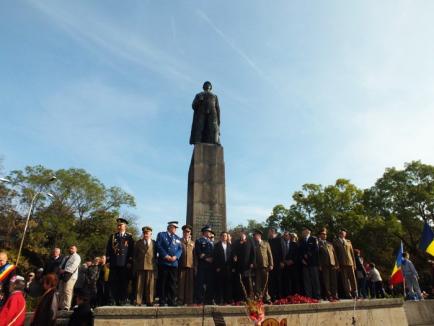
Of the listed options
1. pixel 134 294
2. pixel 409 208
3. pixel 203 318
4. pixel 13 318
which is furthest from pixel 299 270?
pixel 409 208

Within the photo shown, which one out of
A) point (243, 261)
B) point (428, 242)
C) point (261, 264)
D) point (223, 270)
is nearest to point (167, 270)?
point (223, 270)

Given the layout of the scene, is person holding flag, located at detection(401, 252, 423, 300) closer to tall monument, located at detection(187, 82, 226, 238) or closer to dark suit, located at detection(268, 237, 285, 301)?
dark suit, located at detection(268, 237, 285, 301)

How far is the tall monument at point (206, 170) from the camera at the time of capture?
1075 cm

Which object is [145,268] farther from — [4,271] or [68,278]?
[4,271]

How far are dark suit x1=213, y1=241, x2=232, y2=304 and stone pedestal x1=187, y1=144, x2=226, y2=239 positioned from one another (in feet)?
7.32

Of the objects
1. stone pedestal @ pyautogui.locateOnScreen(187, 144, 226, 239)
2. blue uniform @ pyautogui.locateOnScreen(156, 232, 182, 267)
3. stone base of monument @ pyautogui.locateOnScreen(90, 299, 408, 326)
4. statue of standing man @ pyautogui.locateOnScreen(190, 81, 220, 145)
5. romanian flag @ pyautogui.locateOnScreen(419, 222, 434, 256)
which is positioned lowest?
stone base of monument @ pyautogui.locateOnScreen(90, 299, 408, 326)

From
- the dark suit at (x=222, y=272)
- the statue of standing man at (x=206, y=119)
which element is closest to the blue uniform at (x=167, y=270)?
the dark suit at (x=222, y=272)

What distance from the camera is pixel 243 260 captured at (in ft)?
25.9

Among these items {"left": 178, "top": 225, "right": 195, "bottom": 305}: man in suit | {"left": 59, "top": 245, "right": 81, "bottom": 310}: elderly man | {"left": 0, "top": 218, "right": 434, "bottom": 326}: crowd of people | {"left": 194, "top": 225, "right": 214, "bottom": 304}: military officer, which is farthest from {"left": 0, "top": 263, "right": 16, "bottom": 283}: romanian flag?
{"left": 194, "top": 225, "right": 214, "bottom": 304}: military officer

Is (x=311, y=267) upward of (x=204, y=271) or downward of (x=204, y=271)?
upward

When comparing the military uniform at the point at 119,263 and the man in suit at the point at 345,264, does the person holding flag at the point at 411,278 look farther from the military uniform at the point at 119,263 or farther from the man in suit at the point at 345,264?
the military uniform at the point at 119,263

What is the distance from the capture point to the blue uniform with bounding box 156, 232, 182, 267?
7.17 metres

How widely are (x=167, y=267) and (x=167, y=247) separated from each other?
1.31 ft

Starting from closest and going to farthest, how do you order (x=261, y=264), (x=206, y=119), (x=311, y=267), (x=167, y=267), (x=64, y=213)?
1. (x=167, y=267)
2. (x=261, y=264)
3. (x=311, y=267)
4. (x=206, y=119)
5. (x=64, y=213)
